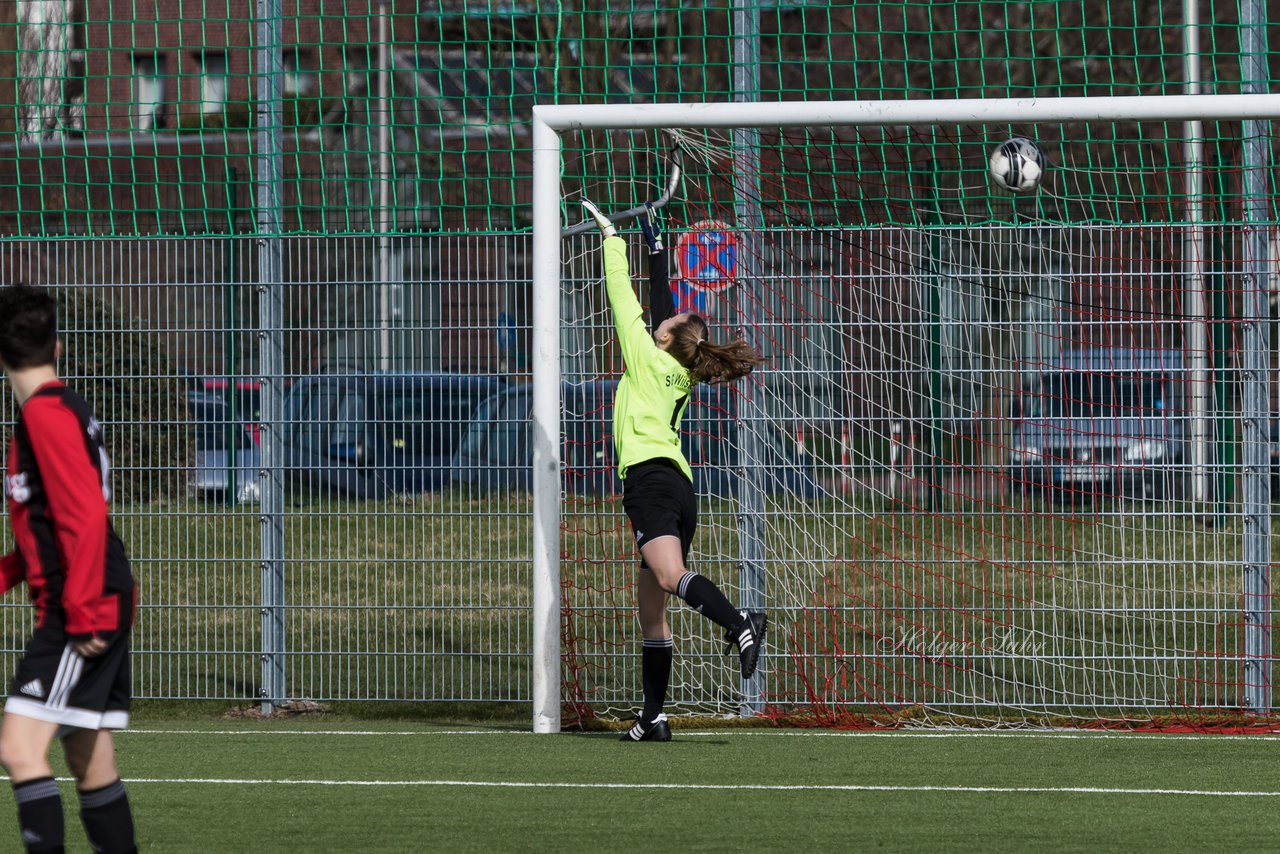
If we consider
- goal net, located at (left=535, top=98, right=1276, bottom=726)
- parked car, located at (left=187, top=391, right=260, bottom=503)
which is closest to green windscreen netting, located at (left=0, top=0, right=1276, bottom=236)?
goal net, located at (left=535, top=98, right=1276, bottom=726)

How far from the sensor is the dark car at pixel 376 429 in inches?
354

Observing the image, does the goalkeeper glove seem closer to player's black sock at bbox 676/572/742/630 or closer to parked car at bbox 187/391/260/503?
player's black sock at bbox 676/572/742/630

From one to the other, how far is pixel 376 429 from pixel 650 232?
203 cm

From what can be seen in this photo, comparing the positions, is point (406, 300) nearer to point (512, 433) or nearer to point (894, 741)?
point (512, 433)

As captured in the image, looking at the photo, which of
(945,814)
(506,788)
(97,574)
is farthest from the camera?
(506,788)

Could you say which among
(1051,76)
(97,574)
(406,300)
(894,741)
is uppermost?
(1051,76)

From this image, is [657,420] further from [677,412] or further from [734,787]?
[734,787]

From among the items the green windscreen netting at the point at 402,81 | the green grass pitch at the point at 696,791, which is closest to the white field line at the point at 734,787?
the green grass pitch at the point at 696,791

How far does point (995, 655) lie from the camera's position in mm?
8773

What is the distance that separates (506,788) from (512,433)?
2695 mm

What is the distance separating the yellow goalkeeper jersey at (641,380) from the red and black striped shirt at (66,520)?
327 centimetres

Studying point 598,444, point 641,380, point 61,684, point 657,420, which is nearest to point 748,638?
point 657,420

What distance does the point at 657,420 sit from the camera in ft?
25.1

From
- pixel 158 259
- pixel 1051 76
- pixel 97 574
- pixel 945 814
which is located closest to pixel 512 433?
pixel 158 259
